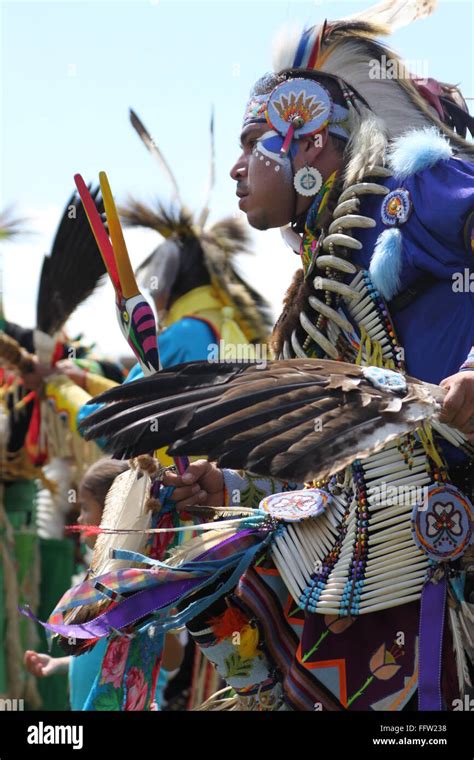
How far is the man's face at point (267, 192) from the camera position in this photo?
2.85 m

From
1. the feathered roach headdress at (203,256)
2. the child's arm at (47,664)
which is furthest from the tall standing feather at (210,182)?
the child's arm at (47,664)

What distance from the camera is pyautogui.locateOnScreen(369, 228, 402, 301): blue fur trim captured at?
8.49ft

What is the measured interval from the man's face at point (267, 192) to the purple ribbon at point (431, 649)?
35.4 inches

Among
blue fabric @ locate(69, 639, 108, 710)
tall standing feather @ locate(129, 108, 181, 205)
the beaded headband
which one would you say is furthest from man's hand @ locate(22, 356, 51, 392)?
the beaded headband

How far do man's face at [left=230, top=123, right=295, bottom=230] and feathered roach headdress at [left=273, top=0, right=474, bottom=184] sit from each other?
159mm

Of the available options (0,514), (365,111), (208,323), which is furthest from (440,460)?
(0,514)

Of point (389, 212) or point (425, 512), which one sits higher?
point (389, 212)

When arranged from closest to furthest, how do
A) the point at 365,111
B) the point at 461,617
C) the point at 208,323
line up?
the point at 461,617 < the point at 365,111 < the point at 208,323

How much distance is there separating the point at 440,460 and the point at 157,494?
76 cm

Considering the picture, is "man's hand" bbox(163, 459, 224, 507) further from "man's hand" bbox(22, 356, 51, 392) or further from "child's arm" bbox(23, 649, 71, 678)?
"man's hand" bbox(22, 356, 51, 392)

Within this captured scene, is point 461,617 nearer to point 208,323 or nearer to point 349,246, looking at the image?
point 349,246

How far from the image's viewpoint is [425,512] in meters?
2.46

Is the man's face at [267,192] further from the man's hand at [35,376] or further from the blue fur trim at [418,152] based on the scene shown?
the man's hand at [35,376]

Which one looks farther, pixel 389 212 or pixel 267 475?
pixel 389 212
